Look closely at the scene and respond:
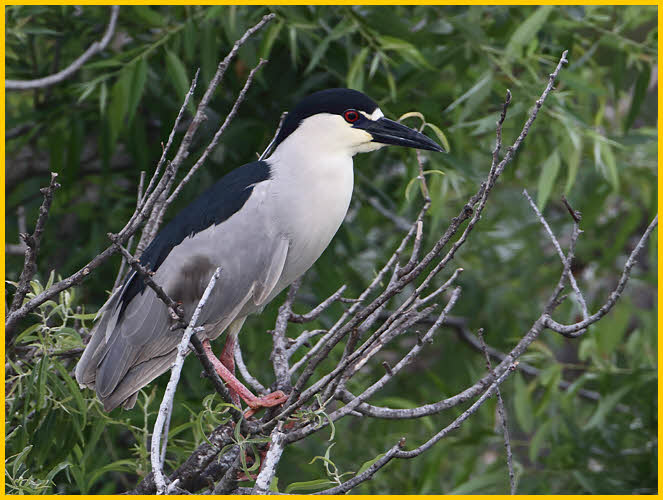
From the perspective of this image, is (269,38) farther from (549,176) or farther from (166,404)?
(166,404)

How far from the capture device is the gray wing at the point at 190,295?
204 cm

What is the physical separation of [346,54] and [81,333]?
1.31 meters

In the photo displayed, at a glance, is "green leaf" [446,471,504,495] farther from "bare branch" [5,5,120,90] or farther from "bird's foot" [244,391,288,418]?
"bare branch" [5,5,120,90]

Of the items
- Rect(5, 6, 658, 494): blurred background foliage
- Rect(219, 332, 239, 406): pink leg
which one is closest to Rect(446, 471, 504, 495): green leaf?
Rect(5, 6, 658, 494): blurred background foliage

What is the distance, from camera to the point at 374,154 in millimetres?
3334

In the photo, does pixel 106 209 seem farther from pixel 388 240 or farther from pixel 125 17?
pixel 388 240

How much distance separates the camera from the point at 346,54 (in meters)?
2.95

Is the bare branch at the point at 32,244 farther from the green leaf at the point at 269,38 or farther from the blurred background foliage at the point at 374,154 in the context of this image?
the green leaf at the point at 269,38

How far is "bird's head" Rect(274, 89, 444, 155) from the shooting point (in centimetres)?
208

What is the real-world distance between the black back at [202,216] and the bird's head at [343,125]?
0.44ft

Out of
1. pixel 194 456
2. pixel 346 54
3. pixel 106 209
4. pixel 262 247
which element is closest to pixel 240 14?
pixel 346 54

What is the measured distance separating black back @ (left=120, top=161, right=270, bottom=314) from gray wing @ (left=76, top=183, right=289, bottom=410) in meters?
0.02


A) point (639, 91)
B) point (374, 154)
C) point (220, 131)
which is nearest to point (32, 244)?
point (220, 131)

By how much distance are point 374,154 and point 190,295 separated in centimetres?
144
